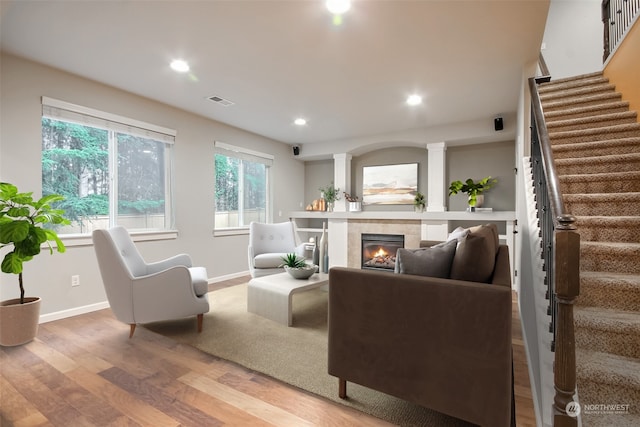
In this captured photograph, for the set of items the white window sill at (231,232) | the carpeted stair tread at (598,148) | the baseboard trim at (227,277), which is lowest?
the baseboard trim at (227,277)

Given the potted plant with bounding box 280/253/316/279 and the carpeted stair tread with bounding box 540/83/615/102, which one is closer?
the potted plant with bounding box 280/253/316/279

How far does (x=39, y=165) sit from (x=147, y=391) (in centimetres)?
262

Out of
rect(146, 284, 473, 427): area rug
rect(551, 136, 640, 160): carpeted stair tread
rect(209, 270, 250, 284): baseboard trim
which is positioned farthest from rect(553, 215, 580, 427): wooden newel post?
rect(209, 270, 250, 284): baseboard trim

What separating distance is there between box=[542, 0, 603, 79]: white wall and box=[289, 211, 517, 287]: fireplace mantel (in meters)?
2.67

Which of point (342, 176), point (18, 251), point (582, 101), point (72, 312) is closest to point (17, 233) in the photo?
point (18, 251)

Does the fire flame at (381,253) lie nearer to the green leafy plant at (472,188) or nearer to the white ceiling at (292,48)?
the green leafy plant at (472,188)

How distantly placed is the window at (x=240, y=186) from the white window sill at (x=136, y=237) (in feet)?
3.09

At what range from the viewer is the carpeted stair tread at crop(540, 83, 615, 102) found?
347 centimetres

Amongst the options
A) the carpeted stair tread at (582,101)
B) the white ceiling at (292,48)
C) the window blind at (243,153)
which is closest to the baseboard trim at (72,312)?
the white ceiling at (292,48)

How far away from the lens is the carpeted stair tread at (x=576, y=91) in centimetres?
347

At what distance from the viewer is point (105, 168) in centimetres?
362

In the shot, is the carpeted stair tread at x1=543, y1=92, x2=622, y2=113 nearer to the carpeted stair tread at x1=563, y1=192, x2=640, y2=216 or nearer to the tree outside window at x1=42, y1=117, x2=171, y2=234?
the carpeted stair tread at x1=563, y1=192, x2=640, y2=216

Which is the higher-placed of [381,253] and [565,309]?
[565,309]
